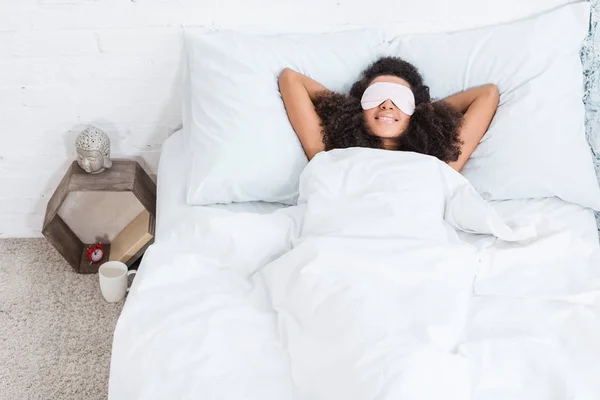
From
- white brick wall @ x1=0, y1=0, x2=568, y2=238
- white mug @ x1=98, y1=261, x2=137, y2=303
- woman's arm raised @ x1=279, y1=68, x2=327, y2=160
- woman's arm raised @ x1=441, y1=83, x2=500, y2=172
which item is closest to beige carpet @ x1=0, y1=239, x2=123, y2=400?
white mug @ x1=98, y1=261, x2=137, y2=303

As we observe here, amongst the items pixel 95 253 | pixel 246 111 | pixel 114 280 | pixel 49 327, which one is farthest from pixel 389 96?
pixel 49 327

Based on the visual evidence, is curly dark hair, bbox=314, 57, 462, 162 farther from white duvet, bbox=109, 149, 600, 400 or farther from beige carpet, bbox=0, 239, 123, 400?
beige carpet, bbox=0, 239, 123, 400

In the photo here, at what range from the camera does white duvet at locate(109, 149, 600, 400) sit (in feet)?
3.40

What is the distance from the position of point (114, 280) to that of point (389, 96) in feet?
2.94

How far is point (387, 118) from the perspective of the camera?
1.52 m

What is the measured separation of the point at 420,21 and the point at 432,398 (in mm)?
1101

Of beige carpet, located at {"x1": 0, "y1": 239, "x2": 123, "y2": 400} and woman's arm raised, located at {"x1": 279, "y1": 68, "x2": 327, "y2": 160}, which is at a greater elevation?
woman's arm raised, located at {"x1": 279, "y1": 68, "x2": 327, "y2": 160}

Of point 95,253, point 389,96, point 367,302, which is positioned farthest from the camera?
point 95,253

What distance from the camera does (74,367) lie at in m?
1.57

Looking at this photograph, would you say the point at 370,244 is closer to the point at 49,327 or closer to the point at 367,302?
the point at 367,302

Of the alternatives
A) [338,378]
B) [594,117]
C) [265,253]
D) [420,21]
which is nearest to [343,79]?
[420,21]

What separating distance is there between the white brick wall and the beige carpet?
297 mm

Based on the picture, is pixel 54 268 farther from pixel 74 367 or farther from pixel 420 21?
pixel 420 21

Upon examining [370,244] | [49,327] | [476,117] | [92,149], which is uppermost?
[476,117]
